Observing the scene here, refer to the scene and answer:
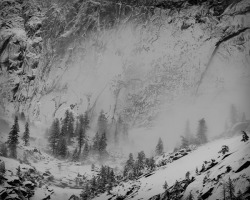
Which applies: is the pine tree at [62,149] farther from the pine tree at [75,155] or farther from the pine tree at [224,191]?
the pine tree at [224,191]

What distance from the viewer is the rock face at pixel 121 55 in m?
116

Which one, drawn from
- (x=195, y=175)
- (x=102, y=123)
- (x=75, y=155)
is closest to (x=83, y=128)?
(x=102, y=123)

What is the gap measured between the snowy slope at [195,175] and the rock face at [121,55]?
2532 inches

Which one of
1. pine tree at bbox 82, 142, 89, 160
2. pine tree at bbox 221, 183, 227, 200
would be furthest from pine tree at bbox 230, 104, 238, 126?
pine tree at bbox 221, 183, 227, 200

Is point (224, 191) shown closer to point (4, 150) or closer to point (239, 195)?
point (239, 195)

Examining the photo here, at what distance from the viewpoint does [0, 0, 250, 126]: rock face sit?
115500mm

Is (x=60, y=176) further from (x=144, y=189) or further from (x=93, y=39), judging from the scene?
(x=93, y=39)

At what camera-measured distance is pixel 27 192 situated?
5322 cm

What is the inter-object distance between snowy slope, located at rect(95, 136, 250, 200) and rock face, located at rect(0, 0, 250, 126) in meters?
64.3

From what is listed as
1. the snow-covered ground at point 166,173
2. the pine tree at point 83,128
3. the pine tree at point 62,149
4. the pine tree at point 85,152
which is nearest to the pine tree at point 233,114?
the pine tree at point 83,128

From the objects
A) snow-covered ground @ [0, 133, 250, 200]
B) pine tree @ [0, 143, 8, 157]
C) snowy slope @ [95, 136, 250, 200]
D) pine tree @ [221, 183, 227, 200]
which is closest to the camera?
pine tree @ [221, 183, 227, 200]

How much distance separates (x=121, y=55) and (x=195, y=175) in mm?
89392

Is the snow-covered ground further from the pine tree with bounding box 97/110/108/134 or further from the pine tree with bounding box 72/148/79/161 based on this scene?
the pine tree with bounding box 97/110/108/134

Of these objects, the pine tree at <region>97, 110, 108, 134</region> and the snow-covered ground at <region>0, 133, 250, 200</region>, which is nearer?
the snow-covered ground at <region>0, 133, 250, 200</region>
